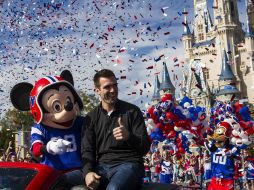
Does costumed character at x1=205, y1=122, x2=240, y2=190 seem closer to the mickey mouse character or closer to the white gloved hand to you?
the mickey mouse character

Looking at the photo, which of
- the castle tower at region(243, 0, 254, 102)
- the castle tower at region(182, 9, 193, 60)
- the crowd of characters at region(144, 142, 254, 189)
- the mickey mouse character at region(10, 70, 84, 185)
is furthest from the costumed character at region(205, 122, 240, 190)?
the castle tower at region(182, 9, 193, 60)

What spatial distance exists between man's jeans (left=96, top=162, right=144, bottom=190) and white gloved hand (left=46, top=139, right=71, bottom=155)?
2.66ft

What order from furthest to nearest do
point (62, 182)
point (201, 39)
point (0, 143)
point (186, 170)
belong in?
1. point (201, 39)
2. point (0, 143)
3. point (186, 170)
4. point (62, 182)

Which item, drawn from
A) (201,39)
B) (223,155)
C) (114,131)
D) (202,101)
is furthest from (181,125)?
(201,39)

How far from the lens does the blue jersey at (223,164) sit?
880cm

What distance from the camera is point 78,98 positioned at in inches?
205

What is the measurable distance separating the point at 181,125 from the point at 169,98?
1202 mm

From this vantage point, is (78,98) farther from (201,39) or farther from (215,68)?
(201,39)

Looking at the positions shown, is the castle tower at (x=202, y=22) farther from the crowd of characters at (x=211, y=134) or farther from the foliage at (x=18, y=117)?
the crowd of characters at (x=211, y=134)

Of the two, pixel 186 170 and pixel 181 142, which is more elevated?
pixel 181 142

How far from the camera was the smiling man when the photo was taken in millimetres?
3508

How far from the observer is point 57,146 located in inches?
174

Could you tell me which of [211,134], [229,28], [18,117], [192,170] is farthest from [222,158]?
[229,28]

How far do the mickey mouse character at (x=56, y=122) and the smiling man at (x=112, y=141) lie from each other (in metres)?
0.73
